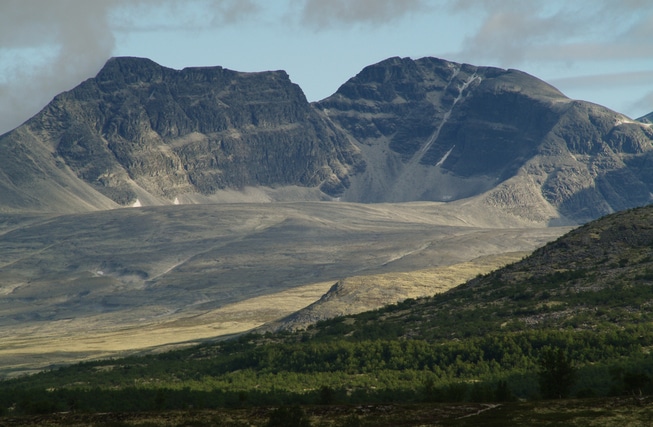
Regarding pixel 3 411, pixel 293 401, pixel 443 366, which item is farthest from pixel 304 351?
pixel 3 411

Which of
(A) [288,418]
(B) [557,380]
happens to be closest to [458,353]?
(B) [557,380]

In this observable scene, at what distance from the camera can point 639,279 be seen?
5039 inches

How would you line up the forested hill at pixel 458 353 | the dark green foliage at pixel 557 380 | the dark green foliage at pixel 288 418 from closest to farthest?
the dark green foliage at pixel 288 418 → the dark green foliage at pixel 557 380 → the forested hill at pixel 458 353

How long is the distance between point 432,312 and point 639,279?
28.8 metres

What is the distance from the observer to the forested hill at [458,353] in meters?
94.6

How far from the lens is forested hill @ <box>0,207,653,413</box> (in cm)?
9462

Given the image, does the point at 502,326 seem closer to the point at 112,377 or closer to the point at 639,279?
the point at 639,279

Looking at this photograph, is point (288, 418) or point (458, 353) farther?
point (458, 353)

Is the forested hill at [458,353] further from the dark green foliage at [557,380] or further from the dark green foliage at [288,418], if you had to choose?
the dark green foliage at [288,418]

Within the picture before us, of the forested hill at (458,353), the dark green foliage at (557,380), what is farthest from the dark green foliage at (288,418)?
the dark green foliage at (557,380)

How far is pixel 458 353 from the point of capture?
4454 inches

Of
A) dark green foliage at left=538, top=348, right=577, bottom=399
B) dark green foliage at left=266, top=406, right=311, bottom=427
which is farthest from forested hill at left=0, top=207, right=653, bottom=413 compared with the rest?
dark green foliage at left=266, top=406, right=311, bottom=427

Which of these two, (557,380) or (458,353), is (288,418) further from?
(458,353)

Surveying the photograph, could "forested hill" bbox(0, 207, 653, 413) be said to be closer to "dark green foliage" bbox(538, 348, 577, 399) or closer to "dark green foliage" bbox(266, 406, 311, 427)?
"dark green foliage" bbox(538, 348, 577, 399)
